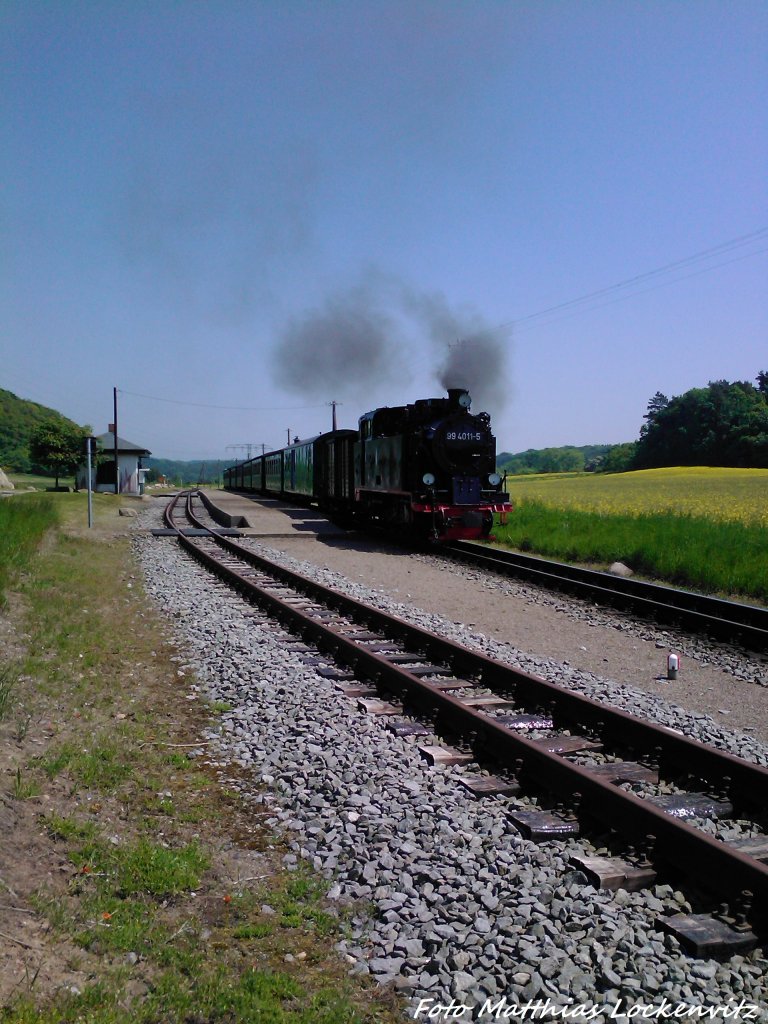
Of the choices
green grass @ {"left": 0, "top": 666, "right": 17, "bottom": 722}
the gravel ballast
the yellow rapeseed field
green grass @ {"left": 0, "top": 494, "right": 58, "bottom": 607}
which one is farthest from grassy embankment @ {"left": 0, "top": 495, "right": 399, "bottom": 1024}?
the yellow rapeseed field

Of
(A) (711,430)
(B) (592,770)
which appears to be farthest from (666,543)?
(A) (711,430)

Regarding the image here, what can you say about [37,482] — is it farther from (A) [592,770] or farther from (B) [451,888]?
(B) [451,888]

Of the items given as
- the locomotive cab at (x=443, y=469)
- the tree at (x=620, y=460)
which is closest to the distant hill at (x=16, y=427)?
the tree at (x=620, y=460)

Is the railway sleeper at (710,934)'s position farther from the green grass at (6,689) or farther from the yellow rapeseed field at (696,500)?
the yellow rapeseed field at (696,500)

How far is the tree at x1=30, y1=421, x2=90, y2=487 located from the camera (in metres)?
65.7

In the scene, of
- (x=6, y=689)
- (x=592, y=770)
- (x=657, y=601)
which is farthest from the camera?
(x=657, y=601)

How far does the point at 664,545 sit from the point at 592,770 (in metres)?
10.6

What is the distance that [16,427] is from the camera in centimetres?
11106

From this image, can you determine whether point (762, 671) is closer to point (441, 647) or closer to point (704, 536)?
point (441, 647)

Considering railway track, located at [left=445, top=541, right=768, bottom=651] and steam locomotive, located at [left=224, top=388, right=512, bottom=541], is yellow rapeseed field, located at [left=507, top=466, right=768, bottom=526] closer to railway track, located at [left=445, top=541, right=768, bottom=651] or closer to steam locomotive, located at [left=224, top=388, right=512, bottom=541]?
steam locomotive, located at [left=224, top=388, right=512, bottom=541]

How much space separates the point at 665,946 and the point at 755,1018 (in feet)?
1.27

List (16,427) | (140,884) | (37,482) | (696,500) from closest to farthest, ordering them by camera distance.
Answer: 1. (140,884)
2. (696,500)
3. (37,482)
4. (16,427)

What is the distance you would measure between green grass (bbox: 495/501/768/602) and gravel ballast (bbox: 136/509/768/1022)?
269 inches

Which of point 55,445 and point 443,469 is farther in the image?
point 55,445
